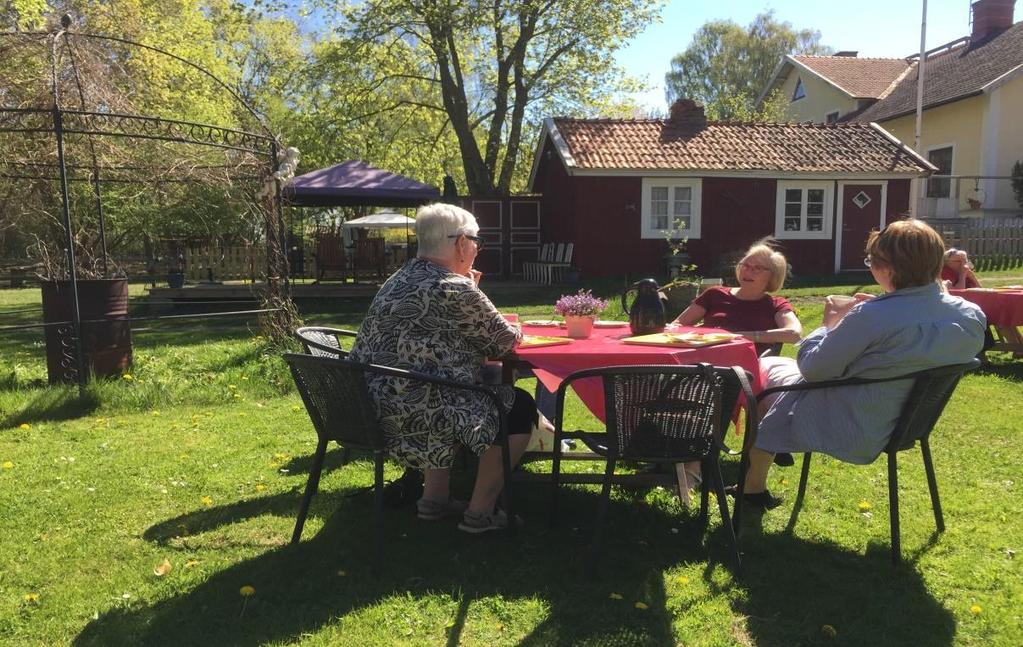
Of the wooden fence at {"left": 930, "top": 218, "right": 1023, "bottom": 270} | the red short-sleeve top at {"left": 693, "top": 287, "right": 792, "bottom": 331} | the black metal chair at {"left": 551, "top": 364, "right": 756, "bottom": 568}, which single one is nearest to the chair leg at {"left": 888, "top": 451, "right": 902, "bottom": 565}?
the black metal chair at {"left": 551, "top": 364, "right": 756, "bottom": 568}

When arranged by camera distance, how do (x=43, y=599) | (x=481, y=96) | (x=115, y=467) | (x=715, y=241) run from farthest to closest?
(x=481, y=96), (x=715, y=241), (x=115, y=467), (x=43, y=599)

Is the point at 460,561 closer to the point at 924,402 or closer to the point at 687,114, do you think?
the point at 924,402

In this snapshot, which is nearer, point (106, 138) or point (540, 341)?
point (540, 341)

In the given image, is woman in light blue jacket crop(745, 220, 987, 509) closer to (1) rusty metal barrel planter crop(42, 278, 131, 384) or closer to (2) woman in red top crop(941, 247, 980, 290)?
(2) woman in red top crop(941, 247, 980, 290)

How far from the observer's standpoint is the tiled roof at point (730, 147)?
1596 cm

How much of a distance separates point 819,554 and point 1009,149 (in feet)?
72.0

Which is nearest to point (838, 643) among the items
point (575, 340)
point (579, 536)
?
point (579, 536)

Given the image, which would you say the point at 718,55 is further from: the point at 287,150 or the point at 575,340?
the point at 575,340

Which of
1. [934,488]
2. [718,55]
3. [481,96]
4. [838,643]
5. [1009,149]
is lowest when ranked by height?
[838,643]

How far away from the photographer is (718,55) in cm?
4038

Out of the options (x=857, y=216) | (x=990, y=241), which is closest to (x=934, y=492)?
(x=857, y=216)

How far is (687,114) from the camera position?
1756cm

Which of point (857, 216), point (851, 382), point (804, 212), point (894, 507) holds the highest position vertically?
point (804, 212)

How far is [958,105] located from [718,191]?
33.7 feet
